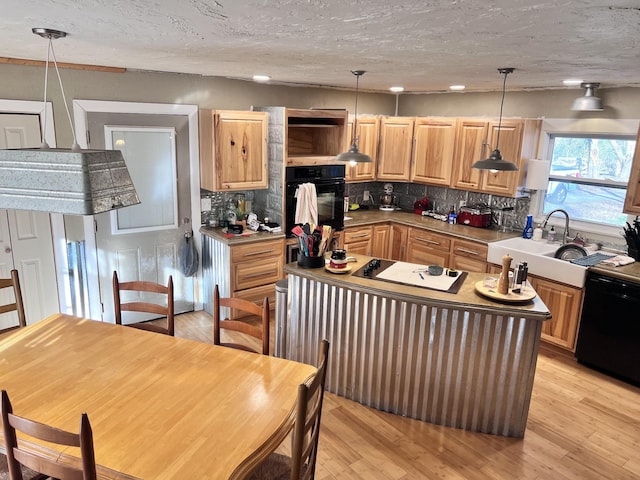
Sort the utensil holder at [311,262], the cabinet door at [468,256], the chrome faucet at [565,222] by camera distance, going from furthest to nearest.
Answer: the cabinet door at [468,256]
the chrome faucet at [565,222]
the utensil holder at [311,262]

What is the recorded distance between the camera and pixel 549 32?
1795 millimetres

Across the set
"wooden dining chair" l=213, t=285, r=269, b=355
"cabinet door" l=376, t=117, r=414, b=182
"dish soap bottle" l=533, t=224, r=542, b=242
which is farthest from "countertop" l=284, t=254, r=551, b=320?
"cabinet door" l=376, t=117, r=414, b=182

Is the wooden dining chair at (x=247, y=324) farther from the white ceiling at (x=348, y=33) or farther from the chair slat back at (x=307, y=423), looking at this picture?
the white ceiling at (x=348, y=33)

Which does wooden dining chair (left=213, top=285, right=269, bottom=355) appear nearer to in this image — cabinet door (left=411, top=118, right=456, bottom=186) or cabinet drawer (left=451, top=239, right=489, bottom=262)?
cabinet drawer (left=451, top=239, right=489, bottom=262)

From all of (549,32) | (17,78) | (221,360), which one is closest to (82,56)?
(17,78)

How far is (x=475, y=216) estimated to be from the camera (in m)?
5.26

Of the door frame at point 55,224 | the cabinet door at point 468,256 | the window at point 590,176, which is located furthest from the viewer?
the cabinet door at point 468,256

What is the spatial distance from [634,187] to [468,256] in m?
1.60

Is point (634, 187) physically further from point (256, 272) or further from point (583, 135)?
point (256, 272)

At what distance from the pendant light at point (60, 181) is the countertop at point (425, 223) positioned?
142 inches

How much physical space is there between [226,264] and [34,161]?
2740 millimetres

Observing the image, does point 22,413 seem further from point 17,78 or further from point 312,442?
point 17,78

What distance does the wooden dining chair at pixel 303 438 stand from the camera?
1.81 m

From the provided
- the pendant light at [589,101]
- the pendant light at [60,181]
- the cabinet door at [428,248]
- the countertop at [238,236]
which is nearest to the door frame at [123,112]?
the countertop at [238,236]
